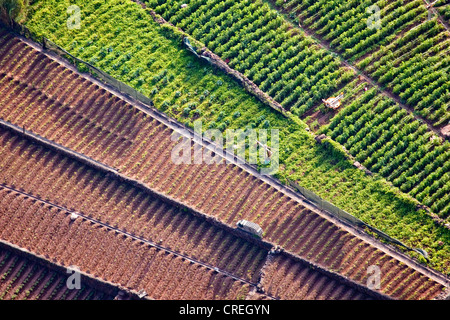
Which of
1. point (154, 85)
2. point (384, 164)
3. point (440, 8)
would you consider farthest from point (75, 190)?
point (440, 8)

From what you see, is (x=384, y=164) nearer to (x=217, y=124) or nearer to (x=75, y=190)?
(x=217, y=124)

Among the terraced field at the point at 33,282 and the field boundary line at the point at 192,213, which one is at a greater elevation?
the field boundary line at the point at 192,213

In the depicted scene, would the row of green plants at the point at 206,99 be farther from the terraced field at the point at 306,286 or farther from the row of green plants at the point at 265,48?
the terraced field at the point at 306,286

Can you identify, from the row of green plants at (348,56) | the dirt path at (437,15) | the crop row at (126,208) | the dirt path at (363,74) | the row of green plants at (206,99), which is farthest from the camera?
the dirt path at (437,15)

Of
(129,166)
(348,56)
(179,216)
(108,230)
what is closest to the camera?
(108,230)

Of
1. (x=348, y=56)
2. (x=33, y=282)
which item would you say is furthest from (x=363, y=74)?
(x=33, y=282)

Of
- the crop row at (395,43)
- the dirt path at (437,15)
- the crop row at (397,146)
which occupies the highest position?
the dirt path at (437,15)

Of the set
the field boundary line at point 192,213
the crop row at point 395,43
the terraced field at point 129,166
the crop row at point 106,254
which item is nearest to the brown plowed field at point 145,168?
the terraced field at point 129,166

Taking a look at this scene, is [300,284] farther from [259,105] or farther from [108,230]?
[259,105]
